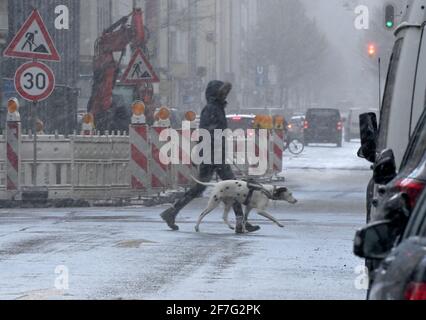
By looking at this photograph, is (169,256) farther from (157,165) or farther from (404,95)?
(157,165)

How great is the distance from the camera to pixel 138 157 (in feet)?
78.2

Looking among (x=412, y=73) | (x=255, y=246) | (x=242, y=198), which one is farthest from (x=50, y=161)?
(x=412, y=73)

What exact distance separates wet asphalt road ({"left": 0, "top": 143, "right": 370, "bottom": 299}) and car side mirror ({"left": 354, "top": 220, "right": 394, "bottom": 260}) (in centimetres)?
469

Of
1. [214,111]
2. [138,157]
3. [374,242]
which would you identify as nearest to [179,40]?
[138,157]

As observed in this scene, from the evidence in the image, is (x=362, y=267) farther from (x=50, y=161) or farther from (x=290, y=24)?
(x=290, y=24)

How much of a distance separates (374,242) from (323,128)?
63.0m

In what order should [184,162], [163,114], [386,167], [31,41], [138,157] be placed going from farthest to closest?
[184,162], [163,114], [138,157], [31,41], [386,167]

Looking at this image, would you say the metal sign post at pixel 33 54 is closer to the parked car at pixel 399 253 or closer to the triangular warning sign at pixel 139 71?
the triangular warning sign at pixel 139 71

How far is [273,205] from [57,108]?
20.2m

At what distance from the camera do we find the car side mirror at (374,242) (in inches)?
205

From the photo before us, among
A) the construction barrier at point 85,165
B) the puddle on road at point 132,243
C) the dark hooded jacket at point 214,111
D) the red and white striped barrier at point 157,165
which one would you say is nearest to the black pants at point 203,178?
the dark hooded jacket at point 214,111

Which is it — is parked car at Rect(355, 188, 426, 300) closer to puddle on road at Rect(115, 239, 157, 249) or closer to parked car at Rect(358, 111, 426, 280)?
parked car at Rect(358, 111, 426, 280)

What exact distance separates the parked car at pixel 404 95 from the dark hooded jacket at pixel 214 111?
22.0ft

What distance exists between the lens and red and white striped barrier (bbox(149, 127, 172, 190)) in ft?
80.4
